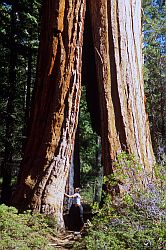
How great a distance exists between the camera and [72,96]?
302 inches

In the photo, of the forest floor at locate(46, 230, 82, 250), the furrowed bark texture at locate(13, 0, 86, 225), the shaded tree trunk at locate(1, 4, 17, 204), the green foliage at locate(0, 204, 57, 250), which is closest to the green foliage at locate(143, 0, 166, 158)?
the shaded tree trunk at locate(1, 4, 17, 204)

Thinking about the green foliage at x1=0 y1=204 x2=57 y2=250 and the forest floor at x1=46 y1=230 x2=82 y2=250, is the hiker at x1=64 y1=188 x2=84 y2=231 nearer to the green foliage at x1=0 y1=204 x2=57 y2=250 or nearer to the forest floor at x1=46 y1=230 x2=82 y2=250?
the forest floor at x1=46 y1=230 x2=82 y2=250

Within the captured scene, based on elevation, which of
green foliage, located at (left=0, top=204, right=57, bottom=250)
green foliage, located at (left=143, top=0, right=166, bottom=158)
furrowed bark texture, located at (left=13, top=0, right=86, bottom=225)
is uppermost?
green foliage, located at (left=143, top=0, right=166, bottom=158)

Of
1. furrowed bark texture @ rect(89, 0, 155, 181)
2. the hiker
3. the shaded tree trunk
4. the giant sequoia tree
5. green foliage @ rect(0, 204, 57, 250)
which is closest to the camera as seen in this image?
green foliage @ rect(0, 204, 57, 250)

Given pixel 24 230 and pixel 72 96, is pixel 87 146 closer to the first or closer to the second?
pixel 72 96

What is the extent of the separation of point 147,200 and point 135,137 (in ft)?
8.79

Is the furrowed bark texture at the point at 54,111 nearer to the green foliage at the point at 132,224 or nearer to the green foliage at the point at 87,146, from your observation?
the green foliage at the point at 132,224

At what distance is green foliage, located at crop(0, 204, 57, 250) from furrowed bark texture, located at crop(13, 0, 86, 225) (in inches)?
16.0

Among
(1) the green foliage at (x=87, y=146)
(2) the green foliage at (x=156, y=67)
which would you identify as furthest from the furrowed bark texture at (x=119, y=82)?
(2) the green foliage at (x=156, y=67)

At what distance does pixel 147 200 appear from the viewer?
534 cm

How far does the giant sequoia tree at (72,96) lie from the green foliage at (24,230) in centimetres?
41

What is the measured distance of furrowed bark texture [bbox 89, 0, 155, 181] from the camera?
7.81 meters

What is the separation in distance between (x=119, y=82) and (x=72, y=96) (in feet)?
3.87

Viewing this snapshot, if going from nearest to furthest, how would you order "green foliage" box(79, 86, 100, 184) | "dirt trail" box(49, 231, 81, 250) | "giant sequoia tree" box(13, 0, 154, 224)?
"dirt trail" box(49, 231, 81, 250) → "giant sequoia tree" box(13, 0, 154, 224) → "green foliage" box(79, 86, 100, 184)
